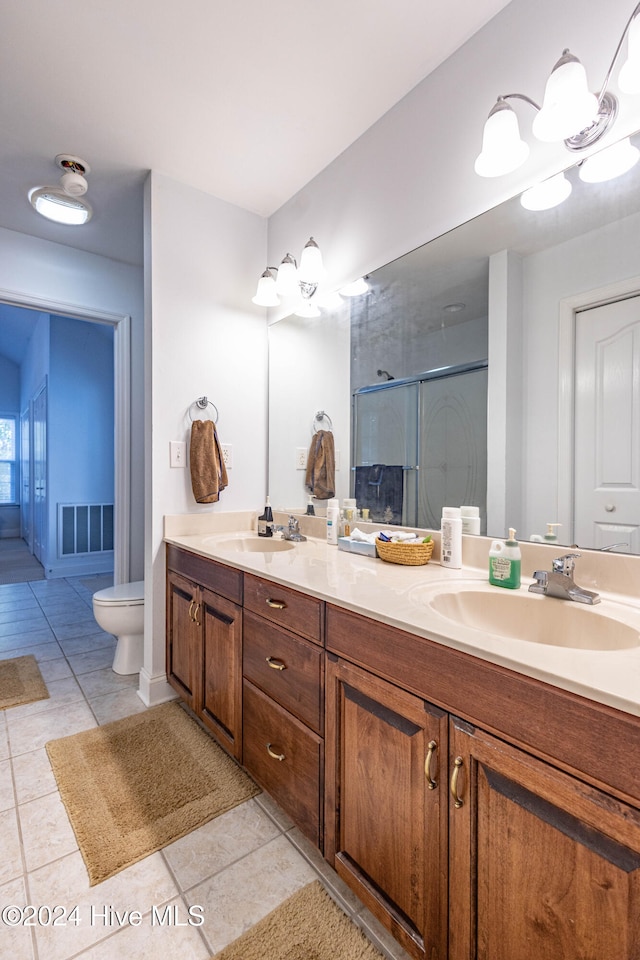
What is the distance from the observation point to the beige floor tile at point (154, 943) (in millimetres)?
1019

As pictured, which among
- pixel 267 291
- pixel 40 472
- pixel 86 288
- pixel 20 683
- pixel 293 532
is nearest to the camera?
pixel 293 532

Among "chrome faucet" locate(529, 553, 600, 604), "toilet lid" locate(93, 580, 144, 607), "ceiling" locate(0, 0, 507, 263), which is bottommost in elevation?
"toilet lid" locate(93, 580, 144, 607)

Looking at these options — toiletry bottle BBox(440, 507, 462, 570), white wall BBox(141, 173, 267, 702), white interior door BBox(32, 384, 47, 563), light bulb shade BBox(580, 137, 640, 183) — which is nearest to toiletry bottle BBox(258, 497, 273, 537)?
white wall BBox(141, 173, 267, 702)

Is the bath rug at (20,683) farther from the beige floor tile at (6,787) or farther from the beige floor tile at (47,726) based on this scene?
the beige floor tile at (6,787)

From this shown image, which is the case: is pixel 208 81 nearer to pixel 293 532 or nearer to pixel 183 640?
pixel 293 532

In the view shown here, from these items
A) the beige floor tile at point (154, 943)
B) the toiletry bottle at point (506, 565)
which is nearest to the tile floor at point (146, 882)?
the beige floor tile at point (154, 943)

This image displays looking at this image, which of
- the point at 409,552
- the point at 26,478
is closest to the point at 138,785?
the point at 409,552

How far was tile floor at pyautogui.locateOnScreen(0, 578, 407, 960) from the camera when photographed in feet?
3.44

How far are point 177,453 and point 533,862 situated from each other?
1903 mm

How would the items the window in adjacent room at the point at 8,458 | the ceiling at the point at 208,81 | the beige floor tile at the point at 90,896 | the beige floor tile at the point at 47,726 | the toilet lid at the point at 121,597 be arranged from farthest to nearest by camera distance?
the window in adjacent room at the point at 8,458 < the toilet lid at the point at 121,597 < the beige floor tile at the point at 47,726 < the ceiling at the point at 208,81 < the beige floor tile at the point at 90,896

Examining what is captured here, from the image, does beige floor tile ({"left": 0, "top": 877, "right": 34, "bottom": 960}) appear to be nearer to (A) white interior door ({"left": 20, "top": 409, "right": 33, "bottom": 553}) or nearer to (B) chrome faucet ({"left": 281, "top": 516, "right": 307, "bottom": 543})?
(B) chrome faucet ({"left": 281, "top": 516, "right": 307, "bottom": 543})

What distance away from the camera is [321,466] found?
2135 millimetres

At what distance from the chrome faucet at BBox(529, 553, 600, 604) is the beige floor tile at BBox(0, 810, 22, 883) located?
157 centimetres

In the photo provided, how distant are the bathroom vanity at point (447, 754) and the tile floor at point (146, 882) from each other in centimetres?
15
